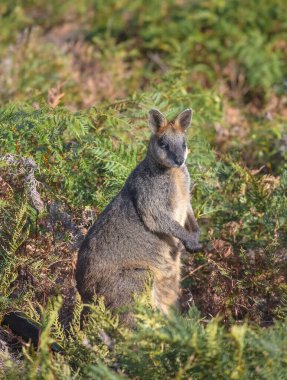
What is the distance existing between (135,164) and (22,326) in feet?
6.58

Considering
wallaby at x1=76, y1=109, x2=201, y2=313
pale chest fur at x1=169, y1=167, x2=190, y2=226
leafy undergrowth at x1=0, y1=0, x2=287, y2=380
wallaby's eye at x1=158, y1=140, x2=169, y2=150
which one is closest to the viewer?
leafy undergrowth at x1=0, y1=0, x2=287, y2=380

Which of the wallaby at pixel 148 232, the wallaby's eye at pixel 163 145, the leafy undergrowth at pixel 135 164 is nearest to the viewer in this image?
the leafy undergrowth at pixel 135 164

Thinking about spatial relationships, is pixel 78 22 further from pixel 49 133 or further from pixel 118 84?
pixel 49 133

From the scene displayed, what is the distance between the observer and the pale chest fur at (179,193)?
6391 millimetres

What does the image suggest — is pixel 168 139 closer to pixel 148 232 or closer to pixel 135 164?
pixel 148 232

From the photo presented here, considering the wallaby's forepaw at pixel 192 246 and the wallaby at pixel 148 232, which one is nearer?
the wallaby at pixel 148 232

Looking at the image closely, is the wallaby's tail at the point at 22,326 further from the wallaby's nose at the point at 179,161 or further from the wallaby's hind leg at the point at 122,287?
the wallaby's nose at the point at 179,161

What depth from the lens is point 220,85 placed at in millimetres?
11188

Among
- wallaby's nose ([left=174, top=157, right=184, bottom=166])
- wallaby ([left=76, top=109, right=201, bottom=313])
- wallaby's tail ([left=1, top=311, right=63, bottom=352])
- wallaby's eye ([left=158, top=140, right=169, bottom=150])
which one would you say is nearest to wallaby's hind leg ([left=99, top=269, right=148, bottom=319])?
wallaby ([left=76, top=109, right=201, bottom=313])

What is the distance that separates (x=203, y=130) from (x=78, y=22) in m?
5.03

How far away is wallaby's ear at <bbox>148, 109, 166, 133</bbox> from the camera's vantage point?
20.7 ft

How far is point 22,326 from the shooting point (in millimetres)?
5914

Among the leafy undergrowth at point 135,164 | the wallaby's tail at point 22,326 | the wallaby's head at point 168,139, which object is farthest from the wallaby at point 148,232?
the wallaby's tail at point 22,326

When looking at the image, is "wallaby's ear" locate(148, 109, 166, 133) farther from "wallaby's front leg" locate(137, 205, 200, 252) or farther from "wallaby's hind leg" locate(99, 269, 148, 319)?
"wallaby's hind leg" locate(99, 269, 148, 319)
